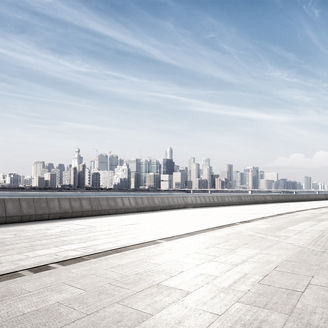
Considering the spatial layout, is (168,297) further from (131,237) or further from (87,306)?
(131,237)

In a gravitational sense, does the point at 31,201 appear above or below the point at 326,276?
above

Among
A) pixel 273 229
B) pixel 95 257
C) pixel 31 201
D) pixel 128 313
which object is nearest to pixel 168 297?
pixel 128 313

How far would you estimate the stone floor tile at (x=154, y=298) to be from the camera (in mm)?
4836

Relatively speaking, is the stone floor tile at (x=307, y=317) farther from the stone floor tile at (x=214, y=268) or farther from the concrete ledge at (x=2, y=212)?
the concrete ledge at (x=2, y=212)

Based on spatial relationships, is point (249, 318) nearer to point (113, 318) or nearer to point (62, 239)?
point (113, 318)

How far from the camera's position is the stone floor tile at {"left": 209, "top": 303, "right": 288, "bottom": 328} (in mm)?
4312

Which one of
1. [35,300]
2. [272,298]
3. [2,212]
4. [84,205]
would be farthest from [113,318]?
[84,205]

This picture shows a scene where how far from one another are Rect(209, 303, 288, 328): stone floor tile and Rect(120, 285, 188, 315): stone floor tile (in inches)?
35.4

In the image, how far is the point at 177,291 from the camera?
557 centimetres

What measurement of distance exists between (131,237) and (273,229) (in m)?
6.68

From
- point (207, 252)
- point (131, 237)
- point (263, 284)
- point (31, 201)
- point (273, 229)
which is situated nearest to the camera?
point (263, 284)

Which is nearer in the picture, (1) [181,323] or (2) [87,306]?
(1) [181,323]

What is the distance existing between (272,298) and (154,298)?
1.96 m

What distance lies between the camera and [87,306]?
191 inches
